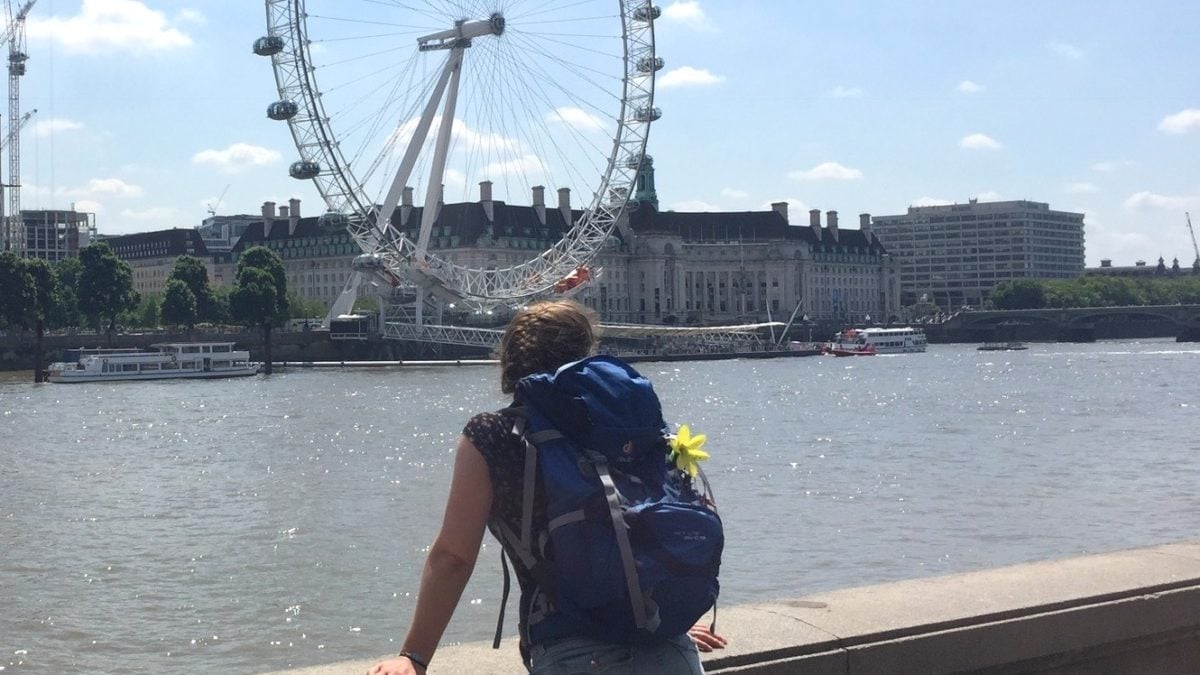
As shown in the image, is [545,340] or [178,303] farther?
[178,303]

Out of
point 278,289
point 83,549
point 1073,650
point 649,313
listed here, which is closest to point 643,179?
point 649,313

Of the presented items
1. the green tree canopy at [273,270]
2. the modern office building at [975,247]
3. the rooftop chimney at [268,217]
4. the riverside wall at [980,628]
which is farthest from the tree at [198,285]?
the modern office building at [975,247]

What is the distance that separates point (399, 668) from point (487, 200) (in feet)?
342

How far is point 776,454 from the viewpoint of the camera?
75.1 ft

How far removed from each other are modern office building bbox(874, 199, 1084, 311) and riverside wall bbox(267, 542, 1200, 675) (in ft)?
533

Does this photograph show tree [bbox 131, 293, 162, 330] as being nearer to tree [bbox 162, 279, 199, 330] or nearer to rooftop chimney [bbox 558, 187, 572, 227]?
tree [bbox 162, 279, 199, 330]

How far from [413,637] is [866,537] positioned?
11390 millimetres

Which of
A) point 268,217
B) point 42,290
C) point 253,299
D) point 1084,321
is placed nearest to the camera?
point 42,290

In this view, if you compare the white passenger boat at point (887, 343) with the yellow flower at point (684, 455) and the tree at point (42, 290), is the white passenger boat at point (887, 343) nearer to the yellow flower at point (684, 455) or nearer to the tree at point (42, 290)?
the tree at point (42, 290)

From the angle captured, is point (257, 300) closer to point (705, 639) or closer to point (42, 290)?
point (42, 290)

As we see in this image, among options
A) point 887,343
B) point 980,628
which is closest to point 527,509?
point 980,628

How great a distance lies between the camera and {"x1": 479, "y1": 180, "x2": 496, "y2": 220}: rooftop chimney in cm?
10519

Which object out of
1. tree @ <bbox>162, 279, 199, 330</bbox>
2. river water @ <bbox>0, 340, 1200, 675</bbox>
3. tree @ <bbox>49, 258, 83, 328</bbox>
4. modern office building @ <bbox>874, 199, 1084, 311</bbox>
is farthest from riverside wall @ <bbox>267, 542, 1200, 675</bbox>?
modern office building @ <bbox>874, 199, 1084, 311</bbox>

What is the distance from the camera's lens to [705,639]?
3109 millimetres
